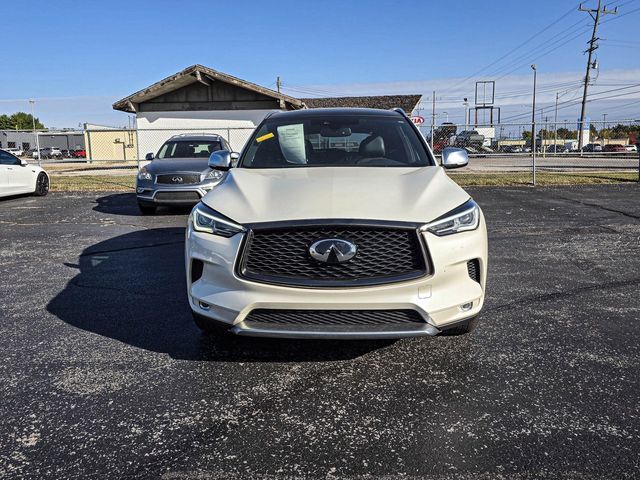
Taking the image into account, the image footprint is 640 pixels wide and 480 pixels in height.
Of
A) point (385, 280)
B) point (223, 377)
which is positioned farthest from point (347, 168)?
point (223, 377)

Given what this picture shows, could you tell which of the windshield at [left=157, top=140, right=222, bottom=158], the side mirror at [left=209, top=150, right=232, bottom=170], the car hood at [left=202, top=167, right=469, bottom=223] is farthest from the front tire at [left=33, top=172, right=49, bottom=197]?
the car hood at [left=202, top=167, right=469, bottom=223]

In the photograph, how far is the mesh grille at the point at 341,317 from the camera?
304cm

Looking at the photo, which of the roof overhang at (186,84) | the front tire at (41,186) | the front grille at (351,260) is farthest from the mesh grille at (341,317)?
the roof overhang at (186,84)

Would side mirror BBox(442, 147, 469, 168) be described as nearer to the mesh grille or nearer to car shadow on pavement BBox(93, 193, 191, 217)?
the mesh grille

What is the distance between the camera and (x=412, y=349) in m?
3.69

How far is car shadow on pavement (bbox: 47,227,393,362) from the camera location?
3.62 metres

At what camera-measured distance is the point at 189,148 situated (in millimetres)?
11781

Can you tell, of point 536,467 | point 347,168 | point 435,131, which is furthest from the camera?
point 435,131

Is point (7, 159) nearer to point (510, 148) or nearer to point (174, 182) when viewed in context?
point (174, 182)

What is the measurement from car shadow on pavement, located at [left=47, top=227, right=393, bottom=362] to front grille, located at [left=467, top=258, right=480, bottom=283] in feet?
2.74

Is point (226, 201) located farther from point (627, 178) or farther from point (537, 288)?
point (627, 178)

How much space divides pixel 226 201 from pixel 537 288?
127 inches

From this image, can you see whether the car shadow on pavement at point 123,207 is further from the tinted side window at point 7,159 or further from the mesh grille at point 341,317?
the mesh grille at point 341,317

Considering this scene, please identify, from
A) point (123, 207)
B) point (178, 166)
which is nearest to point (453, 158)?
point (178, 166)
